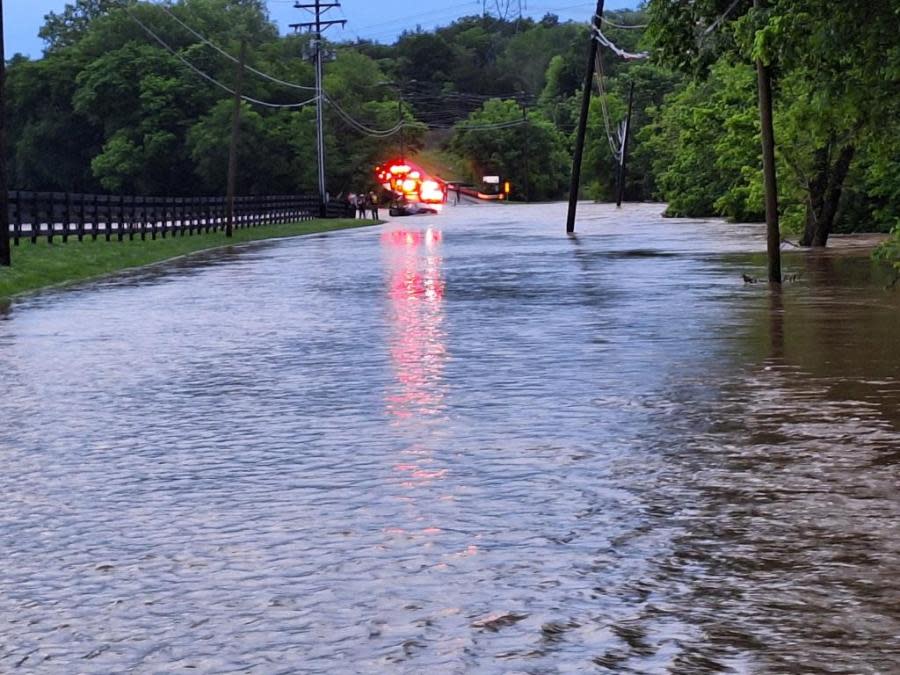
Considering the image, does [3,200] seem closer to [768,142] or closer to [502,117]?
[768,142]

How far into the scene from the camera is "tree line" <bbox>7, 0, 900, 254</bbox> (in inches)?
896

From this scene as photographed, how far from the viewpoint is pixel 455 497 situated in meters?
8.64

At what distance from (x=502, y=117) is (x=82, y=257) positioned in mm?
151370

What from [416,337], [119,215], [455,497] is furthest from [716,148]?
[455,497]

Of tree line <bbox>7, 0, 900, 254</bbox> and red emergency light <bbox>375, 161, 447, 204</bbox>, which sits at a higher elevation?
tree line <bbox>7, 0, 900, 254</bbox>

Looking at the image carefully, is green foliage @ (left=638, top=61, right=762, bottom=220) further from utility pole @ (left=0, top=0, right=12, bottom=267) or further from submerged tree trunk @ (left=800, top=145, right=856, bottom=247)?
utility pole @ (left=0, top=0, right=12, bottom=267)

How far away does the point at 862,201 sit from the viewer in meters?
53.6

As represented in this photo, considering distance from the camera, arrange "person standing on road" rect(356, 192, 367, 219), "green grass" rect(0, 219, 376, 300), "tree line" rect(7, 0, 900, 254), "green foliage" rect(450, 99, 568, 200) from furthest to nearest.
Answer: "green foliage" rect(450, 99, 568, 200), "person standing on road" rect(356, 192, 367, 219), "green grass" rect(0, 219, 376, 300), "tree line" rect(7, 0, 900, 254)

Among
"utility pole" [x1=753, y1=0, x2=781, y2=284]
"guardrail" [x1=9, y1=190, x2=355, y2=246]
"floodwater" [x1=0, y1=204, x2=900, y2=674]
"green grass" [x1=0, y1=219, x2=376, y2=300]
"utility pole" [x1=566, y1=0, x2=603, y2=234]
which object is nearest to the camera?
"floodwater" [x1=0, y1=204, x2=900, y2=674]

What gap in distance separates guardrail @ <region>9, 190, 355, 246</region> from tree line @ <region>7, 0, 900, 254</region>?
Answer: 8.15m

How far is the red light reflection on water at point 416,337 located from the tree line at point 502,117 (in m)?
5.65

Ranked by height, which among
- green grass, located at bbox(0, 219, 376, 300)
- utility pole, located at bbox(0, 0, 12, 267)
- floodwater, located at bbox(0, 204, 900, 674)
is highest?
utility pole, located at bbox(0, 0, 12, 267)

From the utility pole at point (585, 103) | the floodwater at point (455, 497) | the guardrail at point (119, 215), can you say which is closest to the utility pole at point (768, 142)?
the floodwater at point (455, 497)

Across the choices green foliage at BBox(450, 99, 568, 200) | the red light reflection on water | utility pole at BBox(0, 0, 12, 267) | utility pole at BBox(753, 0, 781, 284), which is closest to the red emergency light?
green foliage at BBox(450, 99, 568, 200)
